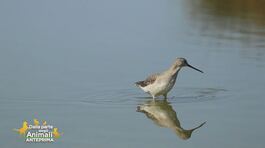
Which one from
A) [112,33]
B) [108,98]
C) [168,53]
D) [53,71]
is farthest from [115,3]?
[108,98]

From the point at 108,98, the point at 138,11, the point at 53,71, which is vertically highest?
the point at 138,11

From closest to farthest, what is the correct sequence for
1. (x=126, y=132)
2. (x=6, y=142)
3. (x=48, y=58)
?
(x=6, y=142)
(x=126, y=132)
(x=48, y=58)

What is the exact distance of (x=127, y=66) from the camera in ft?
53.8

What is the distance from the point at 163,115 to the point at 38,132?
8.05 feet

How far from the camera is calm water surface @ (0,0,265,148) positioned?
12.4m

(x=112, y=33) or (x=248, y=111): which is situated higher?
(x=112, y=33)

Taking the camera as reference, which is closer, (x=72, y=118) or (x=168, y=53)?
(x=72, y=118)

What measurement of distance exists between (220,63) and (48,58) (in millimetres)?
3743

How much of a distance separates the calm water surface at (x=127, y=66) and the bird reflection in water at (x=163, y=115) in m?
0.02

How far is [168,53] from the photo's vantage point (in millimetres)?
18062

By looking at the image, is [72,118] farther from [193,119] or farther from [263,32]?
[263,32]

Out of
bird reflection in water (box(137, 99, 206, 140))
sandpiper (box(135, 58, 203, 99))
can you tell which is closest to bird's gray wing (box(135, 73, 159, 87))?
sandpiper (box(135, 58, 203, 99))

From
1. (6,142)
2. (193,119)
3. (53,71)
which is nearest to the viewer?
(6,142)

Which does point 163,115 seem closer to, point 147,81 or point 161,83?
point 161,83
